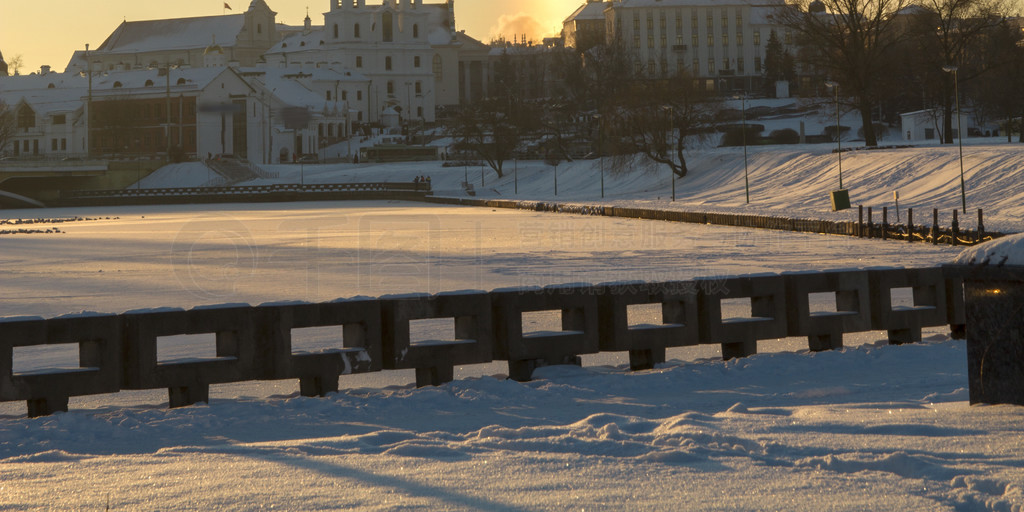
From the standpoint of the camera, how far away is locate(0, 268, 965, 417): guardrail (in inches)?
489

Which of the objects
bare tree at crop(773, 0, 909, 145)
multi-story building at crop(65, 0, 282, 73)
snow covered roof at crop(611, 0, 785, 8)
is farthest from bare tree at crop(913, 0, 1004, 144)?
multi-story building at crop(65, 0, 282, 73)

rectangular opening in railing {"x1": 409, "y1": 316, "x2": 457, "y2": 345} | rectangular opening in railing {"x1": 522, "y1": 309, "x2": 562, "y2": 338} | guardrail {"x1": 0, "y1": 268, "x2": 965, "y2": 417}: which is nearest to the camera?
guardrail {"x1": 0, "y1": 268, "x2": 965, "y2": 417}

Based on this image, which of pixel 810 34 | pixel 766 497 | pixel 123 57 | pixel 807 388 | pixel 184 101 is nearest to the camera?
pixel 766 497

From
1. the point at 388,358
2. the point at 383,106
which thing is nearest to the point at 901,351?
the point at 388,358

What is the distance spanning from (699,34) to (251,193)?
285ft

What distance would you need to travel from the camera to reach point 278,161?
139 metres

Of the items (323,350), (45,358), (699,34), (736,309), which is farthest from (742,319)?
(699,34)

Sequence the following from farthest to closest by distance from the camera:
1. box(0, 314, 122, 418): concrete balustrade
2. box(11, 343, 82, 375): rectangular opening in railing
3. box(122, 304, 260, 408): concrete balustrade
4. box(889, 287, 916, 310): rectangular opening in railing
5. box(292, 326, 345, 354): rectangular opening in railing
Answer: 1. box(889, 287, 916, 310): rectangular opening in railing
2. box(292, 326, 345, 354): rectangular opening in railing
3. box(11, 343, 82, 375): rectangular opening in railing
4. box(122, 304, 260, 408): concrete balustrade
5. box(0, 314, 122, 418): concrete balustrade

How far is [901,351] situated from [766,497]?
802cm

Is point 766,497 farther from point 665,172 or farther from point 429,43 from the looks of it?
point 429,43

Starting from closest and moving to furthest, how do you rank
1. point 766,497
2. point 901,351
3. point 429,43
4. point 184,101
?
point 766,497 < point 901,351 < point 184,101 < point 429,43

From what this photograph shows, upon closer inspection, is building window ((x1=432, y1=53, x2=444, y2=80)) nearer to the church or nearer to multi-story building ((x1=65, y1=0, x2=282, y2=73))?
the church

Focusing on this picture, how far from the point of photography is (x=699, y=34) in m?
175

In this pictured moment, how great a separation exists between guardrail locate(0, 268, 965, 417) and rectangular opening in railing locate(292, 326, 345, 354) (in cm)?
257
